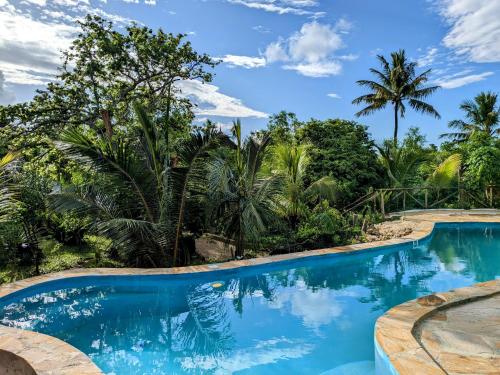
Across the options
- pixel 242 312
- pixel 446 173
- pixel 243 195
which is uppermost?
pixel 446 173

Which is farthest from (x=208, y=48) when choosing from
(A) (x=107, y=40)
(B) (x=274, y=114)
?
(B) (x=274, y=114)

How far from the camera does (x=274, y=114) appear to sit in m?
17.9

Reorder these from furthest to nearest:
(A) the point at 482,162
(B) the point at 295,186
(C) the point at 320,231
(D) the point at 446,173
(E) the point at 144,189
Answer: (D) the point at 446,173, (A) the point at 482,162, (B) the point at 295,186, (C) the point at 320,231, (E) the point at 144,189

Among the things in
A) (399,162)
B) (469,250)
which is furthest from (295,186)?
(399,162)

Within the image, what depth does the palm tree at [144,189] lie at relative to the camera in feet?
20.4

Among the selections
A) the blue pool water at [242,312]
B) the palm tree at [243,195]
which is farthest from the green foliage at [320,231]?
the palm tree at [243,195]

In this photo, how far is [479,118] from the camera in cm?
2264

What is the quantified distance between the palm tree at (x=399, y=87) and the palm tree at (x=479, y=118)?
4.19 meters

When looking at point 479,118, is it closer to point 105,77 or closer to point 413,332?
point 105,77

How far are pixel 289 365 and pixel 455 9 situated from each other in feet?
38.3

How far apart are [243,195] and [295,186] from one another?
2124 mm

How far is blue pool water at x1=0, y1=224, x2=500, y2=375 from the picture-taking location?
12.9 ft

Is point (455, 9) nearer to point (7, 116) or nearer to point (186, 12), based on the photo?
point (186, 12)

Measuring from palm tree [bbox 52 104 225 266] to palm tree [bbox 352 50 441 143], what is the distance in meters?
16.0
